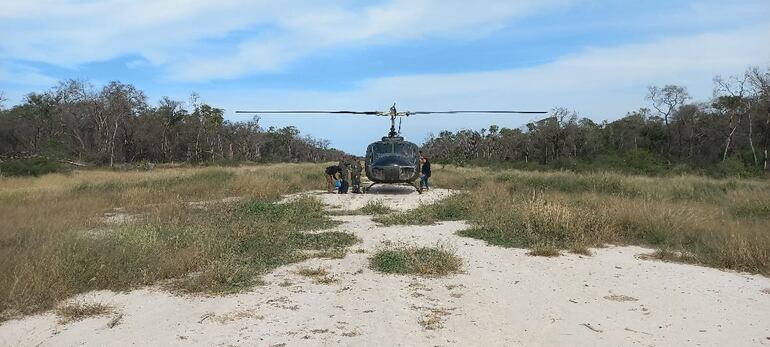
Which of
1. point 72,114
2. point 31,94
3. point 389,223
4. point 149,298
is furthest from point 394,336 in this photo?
point 31,94

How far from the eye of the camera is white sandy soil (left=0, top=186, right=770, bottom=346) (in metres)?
4.95

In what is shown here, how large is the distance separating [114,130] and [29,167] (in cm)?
2499

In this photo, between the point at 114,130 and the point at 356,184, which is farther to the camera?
the point at 114,130

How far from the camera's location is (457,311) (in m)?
5.74

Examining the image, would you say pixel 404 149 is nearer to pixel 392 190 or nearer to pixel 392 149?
pixel 392 149

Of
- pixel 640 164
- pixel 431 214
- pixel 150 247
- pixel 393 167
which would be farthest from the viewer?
pixel 640 164

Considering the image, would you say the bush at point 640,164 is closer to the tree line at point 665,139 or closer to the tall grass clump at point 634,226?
A: the tree line at point 665,139

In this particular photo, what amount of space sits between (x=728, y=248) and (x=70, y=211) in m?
13.7

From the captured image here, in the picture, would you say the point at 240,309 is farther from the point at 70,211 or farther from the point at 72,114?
the point at 72,114

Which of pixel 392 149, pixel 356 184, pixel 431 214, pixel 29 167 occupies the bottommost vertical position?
pixel 29 167

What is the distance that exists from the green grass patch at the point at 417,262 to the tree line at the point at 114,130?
41.7m

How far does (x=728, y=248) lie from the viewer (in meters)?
8.21

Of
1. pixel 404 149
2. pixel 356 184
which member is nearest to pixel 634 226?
pixel 404 149

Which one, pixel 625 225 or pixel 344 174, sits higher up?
pixel 344 174
